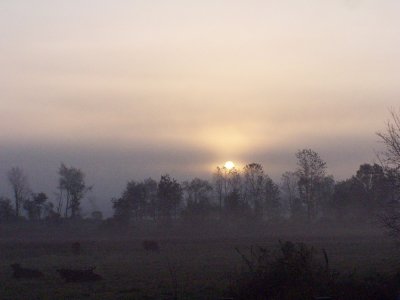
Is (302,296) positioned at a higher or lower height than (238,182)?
lower

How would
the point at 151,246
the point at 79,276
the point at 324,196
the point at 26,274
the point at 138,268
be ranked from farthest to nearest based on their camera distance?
1. the point at 324,196
2. the point at 151,246
3. the point at 138,268
4. the point at 26,274
5. the point at 79,276

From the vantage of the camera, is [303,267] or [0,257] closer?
[303,267]

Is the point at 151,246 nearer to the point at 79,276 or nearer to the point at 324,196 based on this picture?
the point at 79,276

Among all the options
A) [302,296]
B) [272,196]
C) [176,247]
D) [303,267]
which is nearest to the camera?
[302,296]

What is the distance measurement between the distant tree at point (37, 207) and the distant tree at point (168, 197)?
2078 cm

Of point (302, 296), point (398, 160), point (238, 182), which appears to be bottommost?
point (302, 296)

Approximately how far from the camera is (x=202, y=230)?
9069 cm

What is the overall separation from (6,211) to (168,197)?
2795cm

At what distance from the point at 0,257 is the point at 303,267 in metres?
36.2

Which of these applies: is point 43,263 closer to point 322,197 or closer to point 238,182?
point 322,197

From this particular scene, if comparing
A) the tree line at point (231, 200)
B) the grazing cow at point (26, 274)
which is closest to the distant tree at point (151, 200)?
the tree line at point (231, 200)

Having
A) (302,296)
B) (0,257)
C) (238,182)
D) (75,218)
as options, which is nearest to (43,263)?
(0,257)

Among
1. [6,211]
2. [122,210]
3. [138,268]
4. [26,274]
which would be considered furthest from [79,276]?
[6,211]

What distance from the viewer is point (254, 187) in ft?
400
